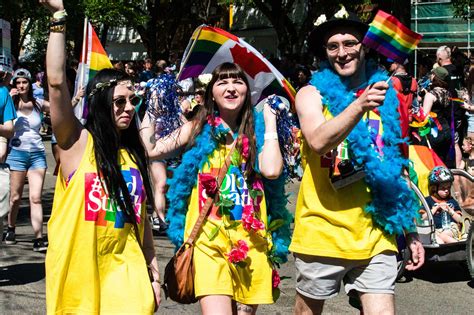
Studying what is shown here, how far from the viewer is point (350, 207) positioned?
169 inches

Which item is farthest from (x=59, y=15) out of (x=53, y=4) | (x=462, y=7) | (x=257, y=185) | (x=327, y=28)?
(x=462, y=7)

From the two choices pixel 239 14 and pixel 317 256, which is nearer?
pixel 317 256

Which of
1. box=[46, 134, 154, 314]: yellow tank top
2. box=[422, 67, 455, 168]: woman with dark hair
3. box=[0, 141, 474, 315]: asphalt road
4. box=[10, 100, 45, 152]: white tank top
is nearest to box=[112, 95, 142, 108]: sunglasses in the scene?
box=[46, 134, 154, 314]: yellow tank top

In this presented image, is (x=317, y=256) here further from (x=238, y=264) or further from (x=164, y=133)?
(x=164, y=133)

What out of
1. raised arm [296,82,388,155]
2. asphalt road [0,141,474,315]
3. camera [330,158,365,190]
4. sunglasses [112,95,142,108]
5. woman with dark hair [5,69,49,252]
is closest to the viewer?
raised arm [296,82,388,155]

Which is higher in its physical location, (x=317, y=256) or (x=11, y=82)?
(x=11, y=82)

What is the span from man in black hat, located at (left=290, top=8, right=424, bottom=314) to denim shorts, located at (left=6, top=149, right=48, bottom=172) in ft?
15.8

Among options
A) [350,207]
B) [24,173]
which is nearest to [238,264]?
[350,207]

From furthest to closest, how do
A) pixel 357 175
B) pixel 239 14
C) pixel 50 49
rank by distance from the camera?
pixel 239 14, pixel 357 175, pixel 50 49

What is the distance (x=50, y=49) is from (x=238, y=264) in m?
1.50

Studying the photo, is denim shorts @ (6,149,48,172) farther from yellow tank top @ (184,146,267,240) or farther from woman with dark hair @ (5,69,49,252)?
yellow tank top @ (184,146,267,240)

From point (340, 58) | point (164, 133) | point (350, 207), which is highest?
point (340, 58)

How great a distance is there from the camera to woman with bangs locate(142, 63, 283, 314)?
447 centimetres

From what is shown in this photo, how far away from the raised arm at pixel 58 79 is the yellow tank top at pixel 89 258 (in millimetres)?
205
